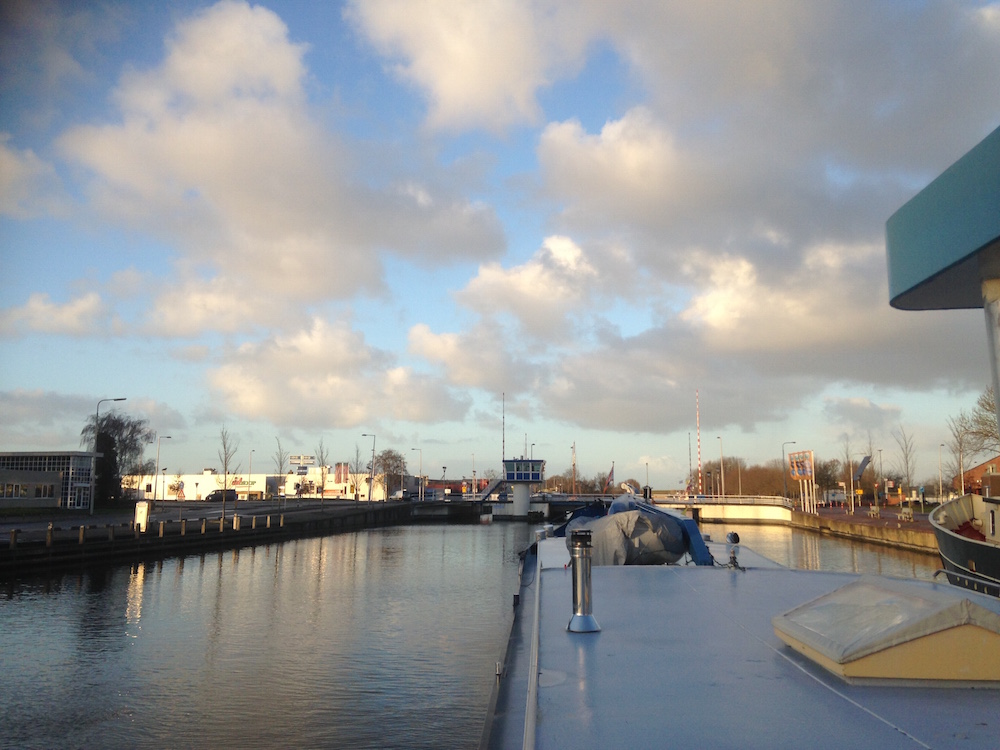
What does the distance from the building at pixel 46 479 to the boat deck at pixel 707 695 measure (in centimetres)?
6435

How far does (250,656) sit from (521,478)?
57.6 m

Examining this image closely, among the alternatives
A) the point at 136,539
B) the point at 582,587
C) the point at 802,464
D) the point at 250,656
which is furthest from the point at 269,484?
the point at 582,587

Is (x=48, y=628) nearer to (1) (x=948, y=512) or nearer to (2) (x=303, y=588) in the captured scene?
(2) (x=303, y=588)

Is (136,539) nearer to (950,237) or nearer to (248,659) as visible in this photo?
(248,659)

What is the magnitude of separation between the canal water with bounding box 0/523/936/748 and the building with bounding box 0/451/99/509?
4208 centimetres

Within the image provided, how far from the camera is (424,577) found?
26781 millimetres

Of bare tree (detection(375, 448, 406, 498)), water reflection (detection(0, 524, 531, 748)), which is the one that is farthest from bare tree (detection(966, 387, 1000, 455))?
bare tree (detection(375, 448, 406, 498))

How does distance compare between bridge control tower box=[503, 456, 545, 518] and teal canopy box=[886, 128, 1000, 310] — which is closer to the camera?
teal canopy box=[886, 128, 1000, 310]

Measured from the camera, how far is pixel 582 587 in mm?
6625

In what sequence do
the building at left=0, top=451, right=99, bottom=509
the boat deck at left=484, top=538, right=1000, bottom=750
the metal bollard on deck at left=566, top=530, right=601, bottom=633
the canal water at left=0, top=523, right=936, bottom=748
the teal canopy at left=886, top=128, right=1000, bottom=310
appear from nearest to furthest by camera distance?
the boat deck at left=484, top=538, right=1000, bottom=750 < the metal bollard on deck at left=566, top=530, right=601, bottom=633 < the teal canopy at left=886, top=128, right=1000, bottom=310 < the canal water at left=0, top=523, right=936, bottom=748 < the building at left=0, top=451, right=99, bottom=509

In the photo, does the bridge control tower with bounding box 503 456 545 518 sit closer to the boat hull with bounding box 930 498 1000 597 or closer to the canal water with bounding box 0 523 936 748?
the canal water with bounding box 0 523 936 748

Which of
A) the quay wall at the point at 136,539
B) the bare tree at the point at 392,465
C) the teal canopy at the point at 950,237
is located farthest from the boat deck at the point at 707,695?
the bare tree at the point at 392,465

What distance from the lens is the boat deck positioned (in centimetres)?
380

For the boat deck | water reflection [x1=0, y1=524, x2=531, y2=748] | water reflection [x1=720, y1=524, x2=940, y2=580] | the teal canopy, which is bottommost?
water reflection [x1=720, y1=524, x2=940, y2=580]
